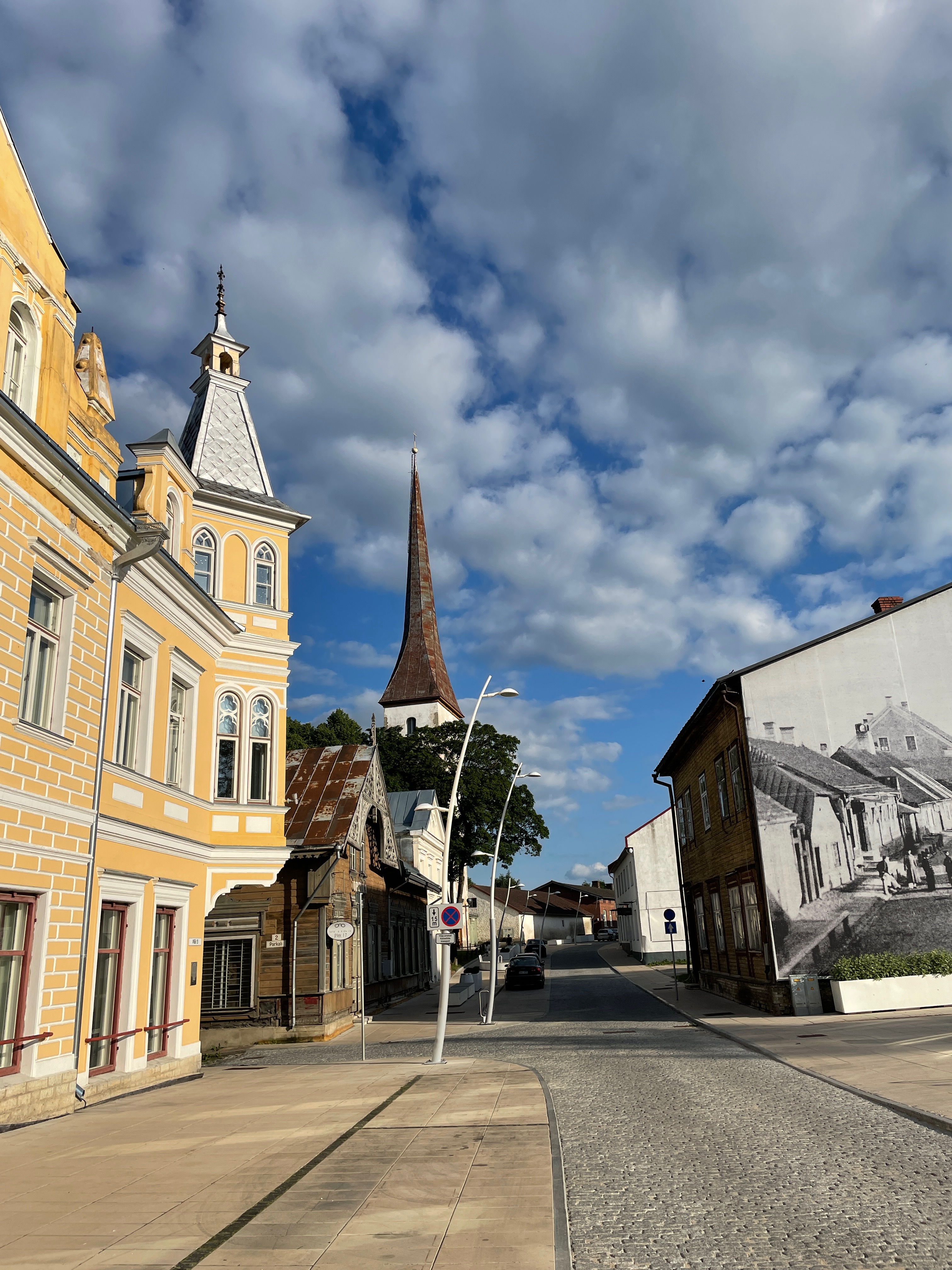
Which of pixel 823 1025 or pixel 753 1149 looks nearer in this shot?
pixel 753 1149

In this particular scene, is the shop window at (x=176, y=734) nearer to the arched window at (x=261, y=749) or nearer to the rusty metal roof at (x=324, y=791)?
the arched window at (x=261, y=749)

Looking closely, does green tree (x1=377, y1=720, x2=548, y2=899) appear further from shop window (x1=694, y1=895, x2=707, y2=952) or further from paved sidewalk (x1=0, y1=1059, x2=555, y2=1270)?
paved sidewalk (x1=0, y1=1059, x2=555, y2=1270)

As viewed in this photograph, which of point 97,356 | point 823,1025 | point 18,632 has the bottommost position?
point 823,1025

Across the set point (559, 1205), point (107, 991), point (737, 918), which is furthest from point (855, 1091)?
point (737, 918)

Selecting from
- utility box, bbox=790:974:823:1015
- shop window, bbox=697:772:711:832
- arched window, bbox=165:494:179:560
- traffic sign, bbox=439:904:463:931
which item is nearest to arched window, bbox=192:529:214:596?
arched window, bbox=165:494:179:560

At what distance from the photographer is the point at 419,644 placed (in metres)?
81.1

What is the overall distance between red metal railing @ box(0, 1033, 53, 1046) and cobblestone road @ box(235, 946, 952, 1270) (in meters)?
5.90

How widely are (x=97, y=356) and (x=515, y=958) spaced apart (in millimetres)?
33495

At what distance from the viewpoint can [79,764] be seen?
38.8 ft

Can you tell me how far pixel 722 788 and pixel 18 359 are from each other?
21.4 meters

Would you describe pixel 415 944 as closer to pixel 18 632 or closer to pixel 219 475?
pixel 219 475

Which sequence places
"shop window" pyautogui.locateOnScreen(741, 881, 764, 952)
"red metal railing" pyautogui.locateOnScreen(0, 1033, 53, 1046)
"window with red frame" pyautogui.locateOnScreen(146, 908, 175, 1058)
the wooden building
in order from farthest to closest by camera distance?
"shop window" pyautogui.locateOnScreen(741, 881, 764, 952), the wooden building, "window with red frame" pyautogui.locateOnScreen(146, 908, 175, 1058), "red metal railing" pyautogui.locateOnScreen(0, 1033, 53, 1046)

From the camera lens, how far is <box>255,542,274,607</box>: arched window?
19.7 metres

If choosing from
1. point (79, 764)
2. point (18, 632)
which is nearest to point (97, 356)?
point (18, 632)
